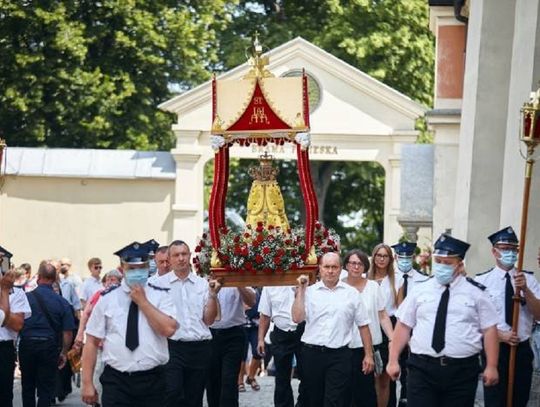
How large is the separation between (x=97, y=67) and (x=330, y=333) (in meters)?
30.7

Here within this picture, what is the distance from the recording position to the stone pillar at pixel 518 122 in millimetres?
16047

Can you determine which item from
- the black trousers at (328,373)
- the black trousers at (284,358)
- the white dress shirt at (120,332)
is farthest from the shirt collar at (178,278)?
the white dress shirt at (120,332)

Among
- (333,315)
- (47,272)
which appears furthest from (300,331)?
(47,272)

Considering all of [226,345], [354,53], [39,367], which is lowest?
[39,367]

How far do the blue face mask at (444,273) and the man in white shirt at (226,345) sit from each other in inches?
169

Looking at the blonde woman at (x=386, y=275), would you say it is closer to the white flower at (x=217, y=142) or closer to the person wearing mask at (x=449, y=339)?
the white flower at (x=217, y=142)

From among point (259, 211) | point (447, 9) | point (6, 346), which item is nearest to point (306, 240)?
point (259, 211)

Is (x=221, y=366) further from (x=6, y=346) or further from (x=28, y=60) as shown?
(x=28, y=60)

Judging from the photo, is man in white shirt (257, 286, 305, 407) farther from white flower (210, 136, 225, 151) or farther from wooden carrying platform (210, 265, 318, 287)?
white flower (210, 136, 225, 151)

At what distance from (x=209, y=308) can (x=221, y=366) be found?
1440mm

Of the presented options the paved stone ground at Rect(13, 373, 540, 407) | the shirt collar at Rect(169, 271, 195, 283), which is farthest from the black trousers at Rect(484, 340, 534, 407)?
the shirt collar at Rect(169, 271, 195, 283)

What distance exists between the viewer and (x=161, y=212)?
38.3m

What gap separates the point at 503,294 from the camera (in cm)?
1483

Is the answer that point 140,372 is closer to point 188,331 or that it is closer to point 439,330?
point 439,330
